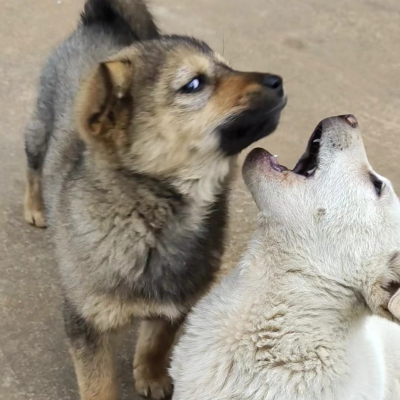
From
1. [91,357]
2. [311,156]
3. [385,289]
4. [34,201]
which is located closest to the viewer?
[385,289]

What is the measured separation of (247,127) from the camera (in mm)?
2389

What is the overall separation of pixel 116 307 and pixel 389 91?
3.12 meters

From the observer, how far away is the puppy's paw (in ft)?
9.66

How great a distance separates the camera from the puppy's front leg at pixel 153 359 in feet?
9.38

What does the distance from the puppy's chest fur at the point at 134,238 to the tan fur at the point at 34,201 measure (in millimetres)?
982

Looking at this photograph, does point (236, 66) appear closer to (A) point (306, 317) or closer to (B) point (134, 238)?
(B) point (134, 238)

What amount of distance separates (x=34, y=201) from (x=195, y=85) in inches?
59.0

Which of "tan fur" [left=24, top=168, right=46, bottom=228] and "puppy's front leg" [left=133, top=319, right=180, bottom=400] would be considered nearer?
"puppy's front leg" [left=133, top=319, right=180, bottom=400]

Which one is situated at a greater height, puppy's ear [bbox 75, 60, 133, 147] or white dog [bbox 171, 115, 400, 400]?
puppy's ear [bbox 75, 60, 133, 147]

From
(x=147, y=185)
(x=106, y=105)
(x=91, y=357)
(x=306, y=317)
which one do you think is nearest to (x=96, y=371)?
(x=91, y=357)

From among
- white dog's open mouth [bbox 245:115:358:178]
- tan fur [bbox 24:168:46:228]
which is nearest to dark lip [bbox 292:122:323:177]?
white dog's open mouth [bbox 245:115:358:178]

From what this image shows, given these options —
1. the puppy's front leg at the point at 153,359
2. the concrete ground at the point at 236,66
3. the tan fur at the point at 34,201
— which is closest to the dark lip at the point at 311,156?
the puppy's front leg at the point at 153,359

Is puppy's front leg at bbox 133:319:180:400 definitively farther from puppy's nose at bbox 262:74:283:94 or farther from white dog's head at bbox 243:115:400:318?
puppy's nose at bbox 262:74:283:94

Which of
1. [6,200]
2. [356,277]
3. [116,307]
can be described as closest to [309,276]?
[356,277]
